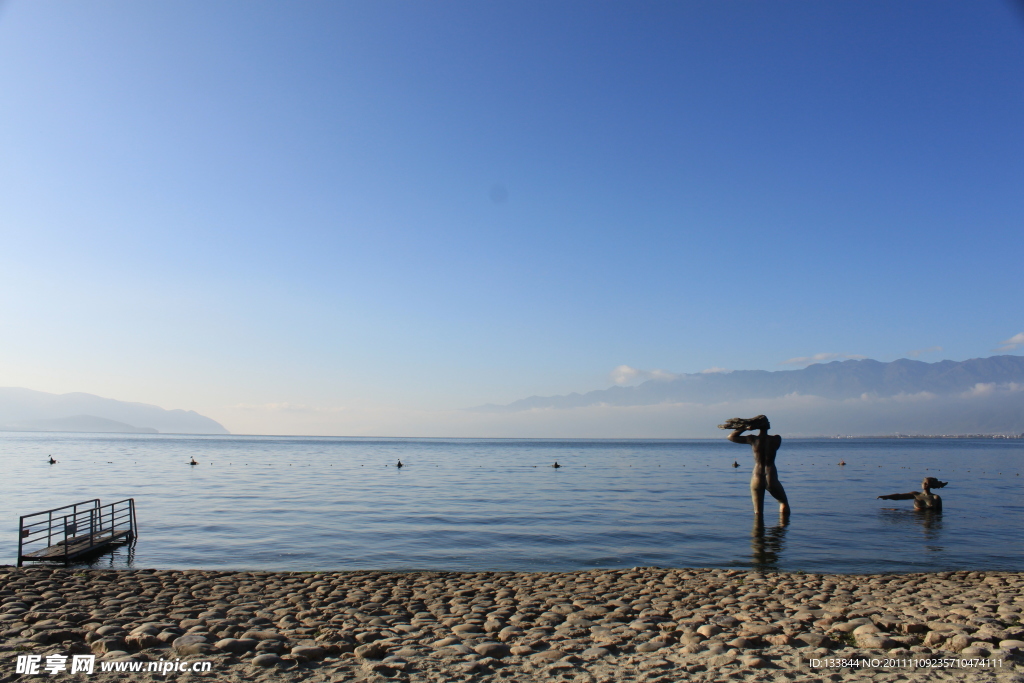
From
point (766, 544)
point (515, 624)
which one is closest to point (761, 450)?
point (766, 544)

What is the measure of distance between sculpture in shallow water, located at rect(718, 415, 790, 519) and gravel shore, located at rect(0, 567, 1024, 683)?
996 centimetres

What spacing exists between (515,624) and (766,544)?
15.9 m

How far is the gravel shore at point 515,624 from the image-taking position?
8.73 meters

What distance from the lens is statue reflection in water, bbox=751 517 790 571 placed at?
794 inches

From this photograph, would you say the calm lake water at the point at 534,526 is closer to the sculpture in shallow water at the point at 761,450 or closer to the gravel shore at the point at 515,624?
the sculpture in shallow water at the point at 761,450

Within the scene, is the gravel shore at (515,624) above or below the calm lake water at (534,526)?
above

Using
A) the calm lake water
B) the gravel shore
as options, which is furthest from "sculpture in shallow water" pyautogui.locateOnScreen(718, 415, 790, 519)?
the gravel shore

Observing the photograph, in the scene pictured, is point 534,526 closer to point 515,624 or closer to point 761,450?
point 761,450

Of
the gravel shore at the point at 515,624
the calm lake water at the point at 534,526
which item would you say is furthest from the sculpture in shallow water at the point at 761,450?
the gravel shore at the point at 515,624

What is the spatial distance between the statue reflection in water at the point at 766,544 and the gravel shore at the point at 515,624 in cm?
309

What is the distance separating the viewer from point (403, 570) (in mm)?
18797

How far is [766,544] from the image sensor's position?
77.9ft

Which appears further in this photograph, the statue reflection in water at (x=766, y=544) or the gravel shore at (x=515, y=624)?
the statue reflection in water at (x=766, y=544)

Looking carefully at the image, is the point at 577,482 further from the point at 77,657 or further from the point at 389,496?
the point at 77,657
